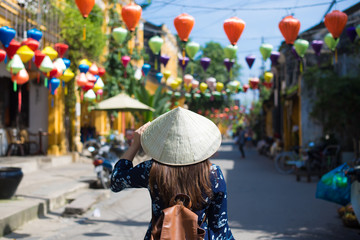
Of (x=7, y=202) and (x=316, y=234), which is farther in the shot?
(x=7, y=202)

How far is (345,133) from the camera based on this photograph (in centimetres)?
1425

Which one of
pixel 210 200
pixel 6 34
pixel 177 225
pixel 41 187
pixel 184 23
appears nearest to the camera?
pixel 177 225

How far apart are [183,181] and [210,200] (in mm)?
229

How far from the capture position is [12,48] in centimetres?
740

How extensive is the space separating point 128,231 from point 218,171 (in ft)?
14.6

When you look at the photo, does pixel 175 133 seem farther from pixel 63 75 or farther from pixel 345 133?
pixel 345 133

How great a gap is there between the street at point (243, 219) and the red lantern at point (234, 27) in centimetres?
346

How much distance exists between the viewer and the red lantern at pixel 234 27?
7980mm

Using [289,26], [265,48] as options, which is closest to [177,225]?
[289,26]

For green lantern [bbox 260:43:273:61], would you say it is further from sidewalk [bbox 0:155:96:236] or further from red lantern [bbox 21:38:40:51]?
sidewalk [bbox 0:155:96:236]

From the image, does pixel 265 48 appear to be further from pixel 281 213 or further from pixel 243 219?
pixel 243 219

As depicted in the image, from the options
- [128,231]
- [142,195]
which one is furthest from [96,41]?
[128,231]

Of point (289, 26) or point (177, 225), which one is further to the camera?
point (289, 26)

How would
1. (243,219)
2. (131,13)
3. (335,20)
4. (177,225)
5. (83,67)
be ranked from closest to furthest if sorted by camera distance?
(177,225) < (243,219) < (131,13) < (335,20) < (83,67)
